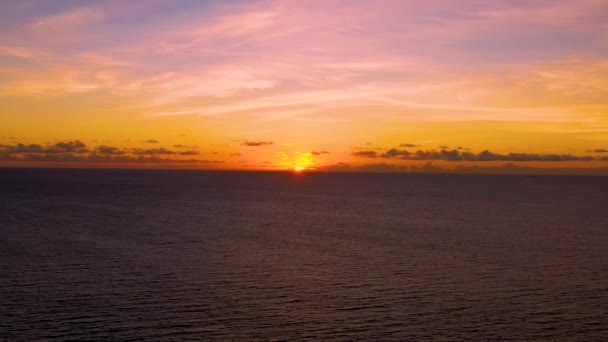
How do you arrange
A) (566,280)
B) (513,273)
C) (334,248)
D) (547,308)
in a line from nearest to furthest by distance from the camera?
(547,308)
(566,280)
(513,273)
(334,248)

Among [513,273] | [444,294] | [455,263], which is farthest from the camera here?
[455,263]

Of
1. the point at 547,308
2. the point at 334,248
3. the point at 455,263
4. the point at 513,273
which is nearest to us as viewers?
the point at 547,308

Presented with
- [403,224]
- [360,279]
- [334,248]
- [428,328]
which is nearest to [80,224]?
[334,248]

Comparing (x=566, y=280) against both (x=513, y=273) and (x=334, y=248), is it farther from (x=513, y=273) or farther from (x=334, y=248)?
(x=334, y=248)

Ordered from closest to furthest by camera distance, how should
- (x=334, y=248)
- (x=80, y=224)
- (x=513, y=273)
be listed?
(x=513, y=273) → (x=334, y=248) → (x=80, y=224)

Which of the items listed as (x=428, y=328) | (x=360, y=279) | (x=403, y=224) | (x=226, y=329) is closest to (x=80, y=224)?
(x=403, y=224)

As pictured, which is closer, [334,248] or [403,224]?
[334,248]

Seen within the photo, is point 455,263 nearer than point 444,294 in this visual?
No

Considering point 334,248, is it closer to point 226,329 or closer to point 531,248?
point 531,248

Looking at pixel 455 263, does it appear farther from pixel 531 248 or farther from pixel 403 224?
pixel 403 224
